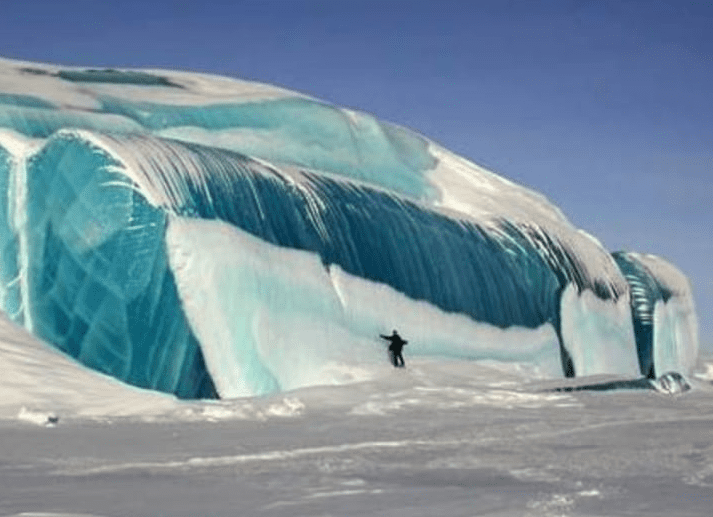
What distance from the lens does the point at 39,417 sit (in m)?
12.8

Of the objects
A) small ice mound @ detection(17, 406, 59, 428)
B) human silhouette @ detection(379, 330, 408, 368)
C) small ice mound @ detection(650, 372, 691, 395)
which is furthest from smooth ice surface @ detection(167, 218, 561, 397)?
small ice mound @ detection(650, 372, 691, 395)

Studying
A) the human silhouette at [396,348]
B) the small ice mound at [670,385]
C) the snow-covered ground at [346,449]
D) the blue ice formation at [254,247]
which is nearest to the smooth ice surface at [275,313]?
the blue ice formation at [254,247]

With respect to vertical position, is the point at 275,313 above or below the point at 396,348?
above

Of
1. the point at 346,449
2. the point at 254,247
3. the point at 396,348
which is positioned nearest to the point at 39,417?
the point at 346,449

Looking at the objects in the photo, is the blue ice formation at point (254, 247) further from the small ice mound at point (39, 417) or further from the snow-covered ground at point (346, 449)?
the small ice mound at point (39, 417)

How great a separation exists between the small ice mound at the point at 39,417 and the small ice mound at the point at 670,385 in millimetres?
13072

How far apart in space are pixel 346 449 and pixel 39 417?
4.31 m

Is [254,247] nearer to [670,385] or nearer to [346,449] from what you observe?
[346,449]

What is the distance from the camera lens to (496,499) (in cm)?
679

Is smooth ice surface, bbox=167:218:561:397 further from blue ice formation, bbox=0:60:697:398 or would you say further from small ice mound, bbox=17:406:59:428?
small ice mound, bbox=17:406:59:428

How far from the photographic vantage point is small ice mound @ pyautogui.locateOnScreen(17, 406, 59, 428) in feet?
41.4

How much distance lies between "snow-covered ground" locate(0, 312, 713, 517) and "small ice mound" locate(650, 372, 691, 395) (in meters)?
4.30

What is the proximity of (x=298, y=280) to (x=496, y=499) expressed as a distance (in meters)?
12.6

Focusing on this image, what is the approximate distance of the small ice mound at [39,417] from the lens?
12.6 metres
